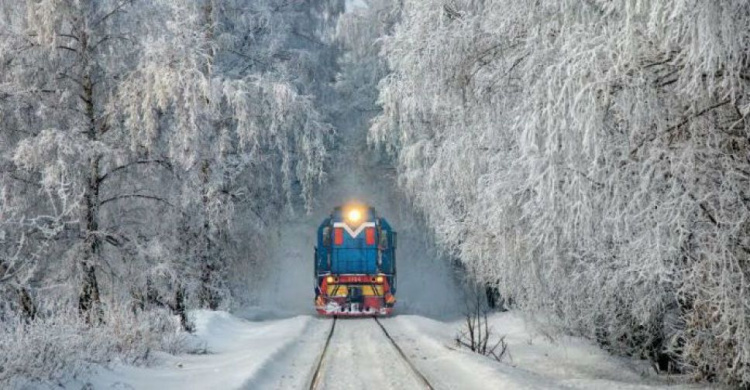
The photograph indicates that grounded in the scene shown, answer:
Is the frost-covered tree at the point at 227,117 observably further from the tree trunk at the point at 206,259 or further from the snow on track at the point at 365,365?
the snow on track at the point at 365,365

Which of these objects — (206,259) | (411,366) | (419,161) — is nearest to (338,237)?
(419,161)

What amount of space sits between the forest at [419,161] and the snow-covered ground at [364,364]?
19.6 inches

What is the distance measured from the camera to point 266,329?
1639 centimetres

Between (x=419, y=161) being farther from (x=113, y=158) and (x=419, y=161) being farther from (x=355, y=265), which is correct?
(x=113, y=158)

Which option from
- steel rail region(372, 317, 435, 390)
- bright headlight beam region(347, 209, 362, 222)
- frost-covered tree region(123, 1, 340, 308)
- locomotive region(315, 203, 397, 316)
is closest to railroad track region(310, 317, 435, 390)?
steel rail region(372, 317, 435, 390)

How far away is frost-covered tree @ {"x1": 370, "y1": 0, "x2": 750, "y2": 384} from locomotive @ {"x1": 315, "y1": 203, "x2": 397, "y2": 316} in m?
11.6

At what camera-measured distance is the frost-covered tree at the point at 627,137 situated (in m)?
6.38

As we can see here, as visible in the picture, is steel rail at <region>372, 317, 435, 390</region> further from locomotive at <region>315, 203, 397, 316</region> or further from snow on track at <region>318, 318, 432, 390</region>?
locomotive at <region>315, 203, 397, 316</region>

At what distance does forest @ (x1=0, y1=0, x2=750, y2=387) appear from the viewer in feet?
22.2

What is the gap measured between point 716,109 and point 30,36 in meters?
11.7

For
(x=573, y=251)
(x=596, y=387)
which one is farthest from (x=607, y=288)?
(x=596, y=387)

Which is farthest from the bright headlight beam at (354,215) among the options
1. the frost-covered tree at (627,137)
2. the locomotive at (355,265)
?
the frost-covered tree at (627,137)

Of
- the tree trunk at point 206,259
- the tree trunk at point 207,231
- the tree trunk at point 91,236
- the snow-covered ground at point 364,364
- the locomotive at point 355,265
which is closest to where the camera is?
the snow-covered ground at point 364,364

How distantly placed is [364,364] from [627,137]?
544 centimetres
